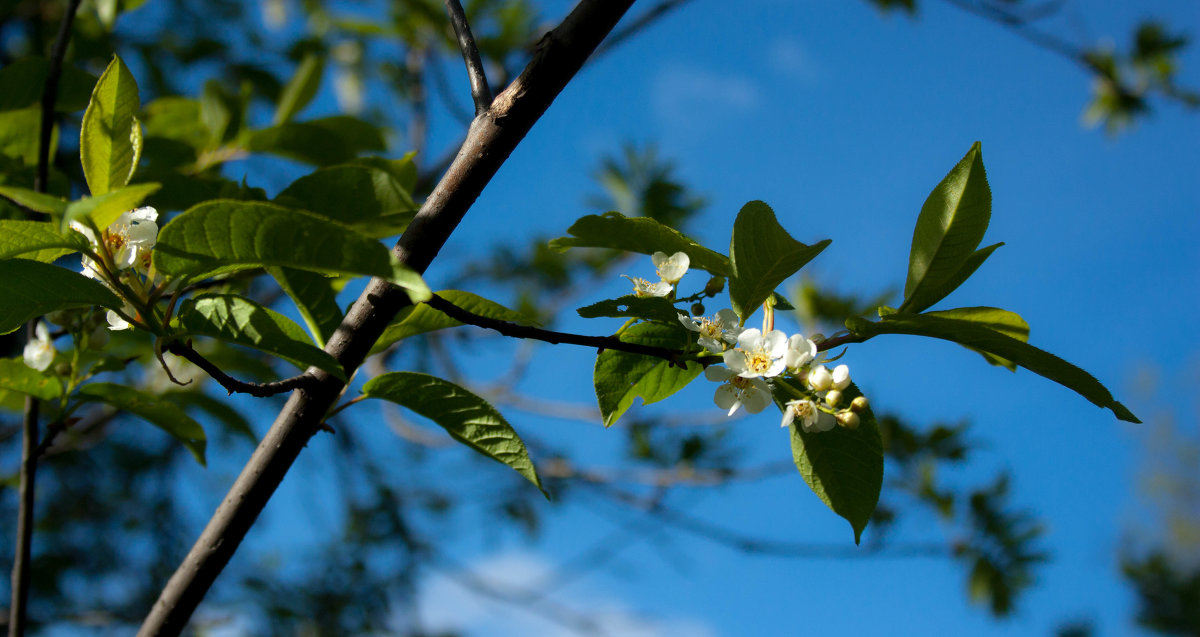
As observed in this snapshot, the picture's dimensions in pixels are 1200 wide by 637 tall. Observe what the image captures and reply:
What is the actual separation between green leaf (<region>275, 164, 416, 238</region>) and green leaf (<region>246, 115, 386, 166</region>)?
470mm

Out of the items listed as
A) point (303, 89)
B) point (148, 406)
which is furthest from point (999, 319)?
point (303, 89)

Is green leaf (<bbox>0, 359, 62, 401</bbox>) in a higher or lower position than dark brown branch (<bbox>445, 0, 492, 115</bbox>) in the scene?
lower

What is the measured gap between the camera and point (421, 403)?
2.82 feet

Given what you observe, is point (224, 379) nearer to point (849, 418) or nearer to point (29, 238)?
point (29, 238)

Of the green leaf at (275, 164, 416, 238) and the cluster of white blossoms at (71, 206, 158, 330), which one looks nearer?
the cluster of white blossoms at (71, 206, 158, 330)

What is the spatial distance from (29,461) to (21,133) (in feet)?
1.72

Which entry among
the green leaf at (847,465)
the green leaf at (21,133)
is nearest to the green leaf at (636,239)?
the green leaf at (847,465)

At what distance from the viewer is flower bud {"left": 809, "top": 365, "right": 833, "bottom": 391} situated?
0.79 metres

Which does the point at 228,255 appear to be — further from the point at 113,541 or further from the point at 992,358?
the point at 113,541

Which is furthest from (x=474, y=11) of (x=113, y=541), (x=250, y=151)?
(x=113, y=541)

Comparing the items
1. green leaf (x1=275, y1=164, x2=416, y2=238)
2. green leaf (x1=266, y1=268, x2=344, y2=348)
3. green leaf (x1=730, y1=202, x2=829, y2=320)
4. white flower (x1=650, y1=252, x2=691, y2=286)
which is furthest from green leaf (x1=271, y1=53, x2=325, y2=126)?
green leaf (x1=730, y1=202, x2=829, y2=320)

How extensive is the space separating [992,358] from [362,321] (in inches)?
26.6

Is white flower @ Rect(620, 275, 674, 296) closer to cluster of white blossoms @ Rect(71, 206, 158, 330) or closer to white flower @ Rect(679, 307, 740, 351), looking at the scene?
→ white flower @ Rect(679, 307, 740, 351)

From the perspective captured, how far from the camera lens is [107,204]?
0.62m
